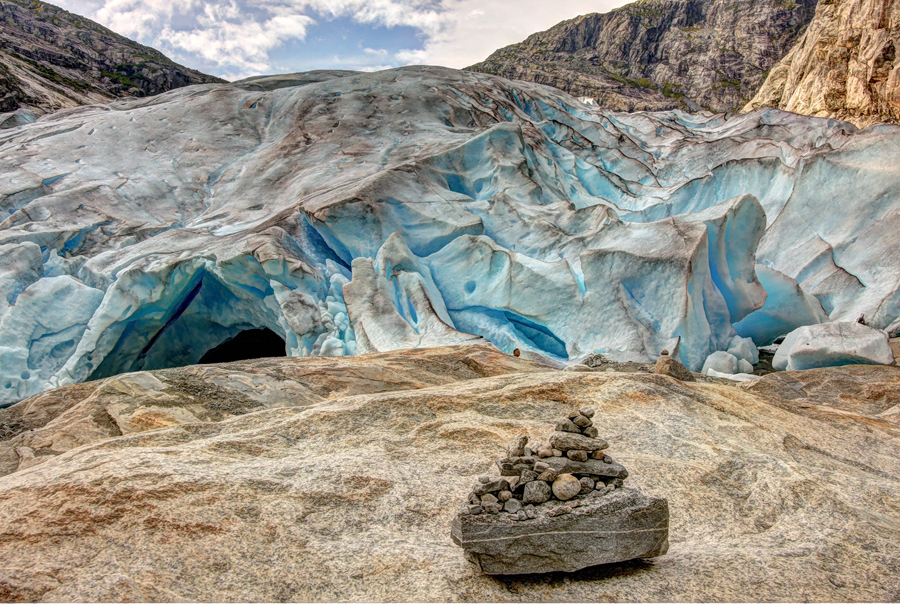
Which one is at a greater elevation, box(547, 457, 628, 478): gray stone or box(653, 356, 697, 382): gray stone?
box(547, 457, 628, 478): gray stone

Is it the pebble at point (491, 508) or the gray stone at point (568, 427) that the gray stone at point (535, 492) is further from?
the gray stone at point (568, 427)

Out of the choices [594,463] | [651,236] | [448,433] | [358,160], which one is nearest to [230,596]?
[594,463]

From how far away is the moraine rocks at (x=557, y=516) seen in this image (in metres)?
3.41

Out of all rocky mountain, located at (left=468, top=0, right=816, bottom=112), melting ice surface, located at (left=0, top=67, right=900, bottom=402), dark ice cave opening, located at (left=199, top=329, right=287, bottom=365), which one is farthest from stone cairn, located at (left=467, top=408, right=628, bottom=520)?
rocky mountain, located at (left=468, top=0, right=816, bottom=112)

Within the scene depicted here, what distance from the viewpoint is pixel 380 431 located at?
570cm

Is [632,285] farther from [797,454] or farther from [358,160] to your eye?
[358,160]

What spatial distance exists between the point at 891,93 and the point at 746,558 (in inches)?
1327

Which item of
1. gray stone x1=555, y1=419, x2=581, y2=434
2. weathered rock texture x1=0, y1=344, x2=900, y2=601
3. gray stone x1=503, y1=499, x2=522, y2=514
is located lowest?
weathered rock texture x1=0, y1=344, x2=900, y2=601

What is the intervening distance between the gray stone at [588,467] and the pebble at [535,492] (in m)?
0.16

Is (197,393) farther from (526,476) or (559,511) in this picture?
(559,511)

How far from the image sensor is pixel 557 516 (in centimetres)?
348

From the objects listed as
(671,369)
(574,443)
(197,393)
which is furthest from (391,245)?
(574,443)

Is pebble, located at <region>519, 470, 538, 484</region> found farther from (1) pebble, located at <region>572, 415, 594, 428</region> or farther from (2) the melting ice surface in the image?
(2) the melting ice surface

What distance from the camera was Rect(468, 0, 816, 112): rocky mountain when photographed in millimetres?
56156
